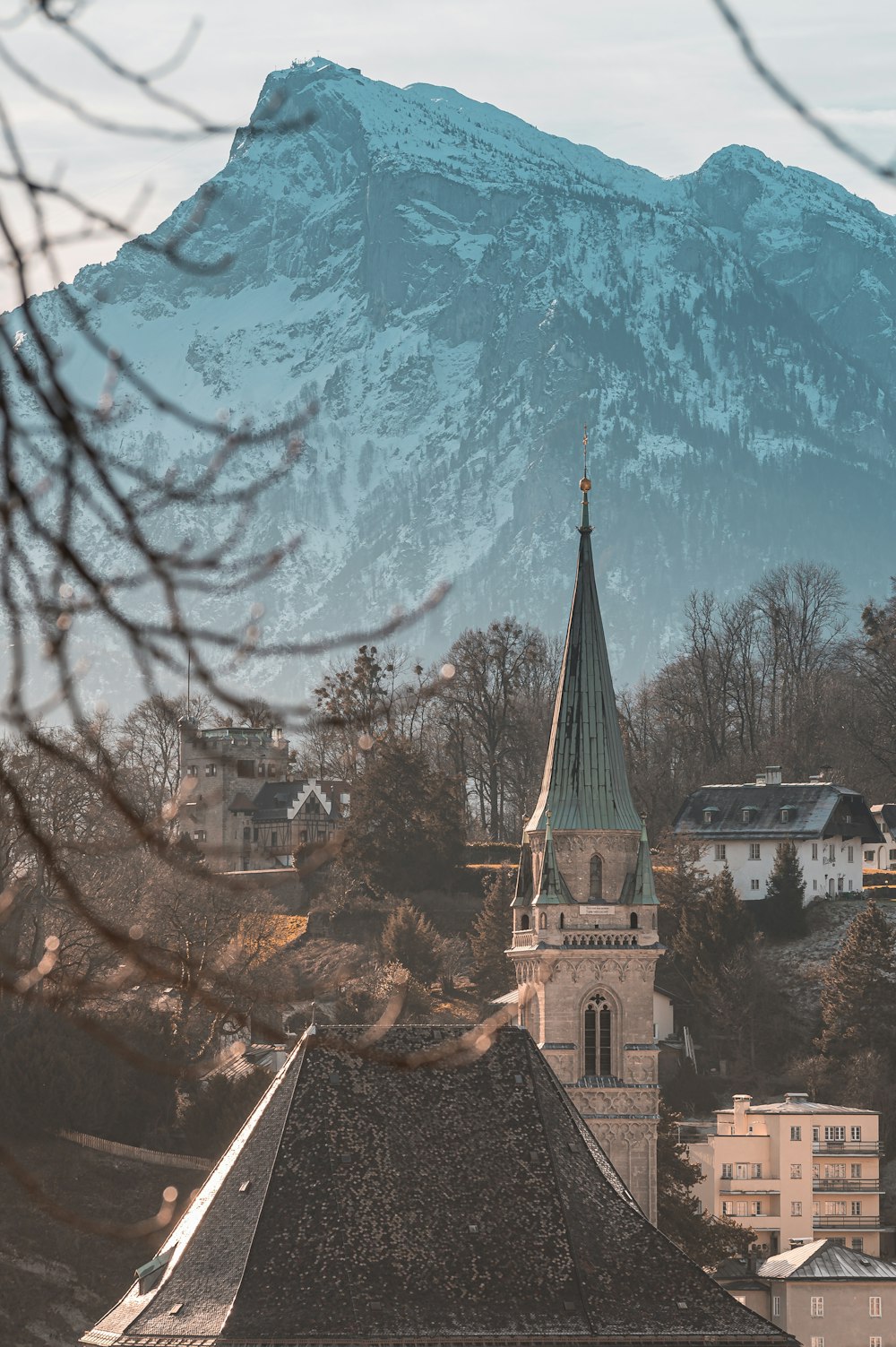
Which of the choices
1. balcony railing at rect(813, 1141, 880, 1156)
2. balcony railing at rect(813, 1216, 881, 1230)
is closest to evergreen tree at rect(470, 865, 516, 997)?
balcony railing at rect(813, 1216, 881, 1230)

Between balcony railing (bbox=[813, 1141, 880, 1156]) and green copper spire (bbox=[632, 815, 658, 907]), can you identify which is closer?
green copper spire (bbox=[632, 815, 658, 907])

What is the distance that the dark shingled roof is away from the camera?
109 feet

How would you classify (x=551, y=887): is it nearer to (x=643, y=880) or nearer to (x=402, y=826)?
(x=643, y=880)

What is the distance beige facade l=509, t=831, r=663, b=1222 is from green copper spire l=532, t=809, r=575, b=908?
174mm

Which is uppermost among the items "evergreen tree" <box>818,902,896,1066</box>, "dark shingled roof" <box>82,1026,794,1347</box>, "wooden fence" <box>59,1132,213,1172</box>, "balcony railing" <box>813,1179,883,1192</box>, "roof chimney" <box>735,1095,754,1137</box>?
"evergreen tree" <box>818,902,896,1066</box>

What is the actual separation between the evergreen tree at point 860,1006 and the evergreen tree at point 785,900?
707cm

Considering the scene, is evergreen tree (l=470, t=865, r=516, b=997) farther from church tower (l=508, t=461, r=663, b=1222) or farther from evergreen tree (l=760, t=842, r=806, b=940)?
church tower (l=508, t=461, r=663, b=1222)

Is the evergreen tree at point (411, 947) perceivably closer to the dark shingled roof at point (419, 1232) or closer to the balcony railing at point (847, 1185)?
the balcony railing at point (847, 1185)

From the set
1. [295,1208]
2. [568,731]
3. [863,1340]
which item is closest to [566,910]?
→ [568,731]

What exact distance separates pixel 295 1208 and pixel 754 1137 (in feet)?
84.2

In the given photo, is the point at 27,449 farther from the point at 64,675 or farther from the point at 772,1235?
the point at 772,1235

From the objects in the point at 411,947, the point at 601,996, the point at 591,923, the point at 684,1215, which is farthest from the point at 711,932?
the point at 684,1215

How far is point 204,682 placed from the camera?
760 cm

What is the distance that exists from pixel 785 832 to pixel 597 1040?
29.2m
